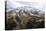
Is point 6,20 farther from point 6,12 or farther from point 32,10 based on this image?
point 32,10

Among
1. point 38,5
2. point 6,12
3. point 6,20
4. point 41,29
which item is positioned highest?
point 38,5

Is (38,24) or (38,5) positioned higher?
(38,5)

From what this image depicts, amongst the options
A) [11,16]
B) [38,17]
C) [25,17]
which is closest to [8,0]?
[11,16]

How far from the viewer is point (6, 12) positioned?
3.59 ft

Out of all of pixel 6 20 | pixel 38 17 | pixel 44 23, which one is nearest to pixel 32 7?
pixel 38 17

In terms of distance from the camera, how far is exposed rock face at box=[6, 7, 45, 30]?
1106 mm

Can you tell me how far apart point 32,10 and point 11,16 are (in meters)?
0.30

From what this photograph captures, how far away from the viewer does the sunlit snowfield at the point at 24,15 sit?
43.5 inches

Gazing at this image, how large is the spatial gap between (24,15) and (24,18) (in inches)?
1.6

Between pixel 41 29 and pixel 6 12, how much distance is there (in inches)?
21.6

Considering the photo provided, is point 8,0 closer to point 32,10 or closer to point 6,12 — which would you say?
point 6,12

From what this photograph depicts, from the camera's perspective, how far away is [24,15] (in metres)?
1.13

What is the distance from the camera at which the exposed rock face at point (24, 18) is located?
1106 millimetres

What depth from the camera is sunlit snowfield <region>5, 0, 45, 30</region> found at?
1105 millimetres
